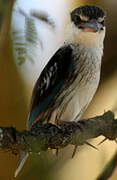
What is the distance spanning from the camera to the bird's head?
224 centimetres

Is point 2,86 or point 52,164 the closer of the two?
point 52,164

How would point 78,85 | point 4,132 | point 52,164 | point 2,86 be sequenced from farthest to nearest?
point 2,86
point 78,85
point 4,132
point 52,164

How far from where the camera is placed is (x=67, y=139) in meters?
1.57

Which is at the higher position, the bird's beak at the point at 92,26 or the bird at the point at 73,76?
the bird's beak at the point at 92,26

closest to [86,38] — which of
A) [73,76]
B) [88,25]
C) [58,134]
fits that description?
[88,25]

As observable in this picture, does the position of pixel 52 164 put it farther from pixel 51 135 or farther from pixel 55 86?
pixel 55 86

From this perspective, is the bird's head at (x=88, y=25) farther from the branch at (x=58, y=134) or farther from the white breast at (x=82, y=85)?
the branch at (x=58, y=134)

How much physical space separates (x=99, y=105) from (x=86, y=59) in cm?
39

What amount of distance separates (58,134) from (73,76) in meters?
0.70

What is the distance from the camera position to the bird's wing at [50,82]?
2141 mm

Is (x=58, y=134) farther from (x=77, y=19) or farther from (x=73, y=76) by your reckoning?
(x=77, y=19)

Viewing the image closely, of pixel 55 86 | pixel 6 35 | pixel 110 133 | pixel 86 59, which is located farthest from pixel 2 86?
pixel 6 35

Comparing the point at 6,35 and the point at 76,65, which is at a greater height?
the point at 6,35

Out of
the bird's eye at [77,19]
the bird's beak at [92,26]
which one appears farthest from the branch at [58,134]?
the bird's eye at [77,19]
